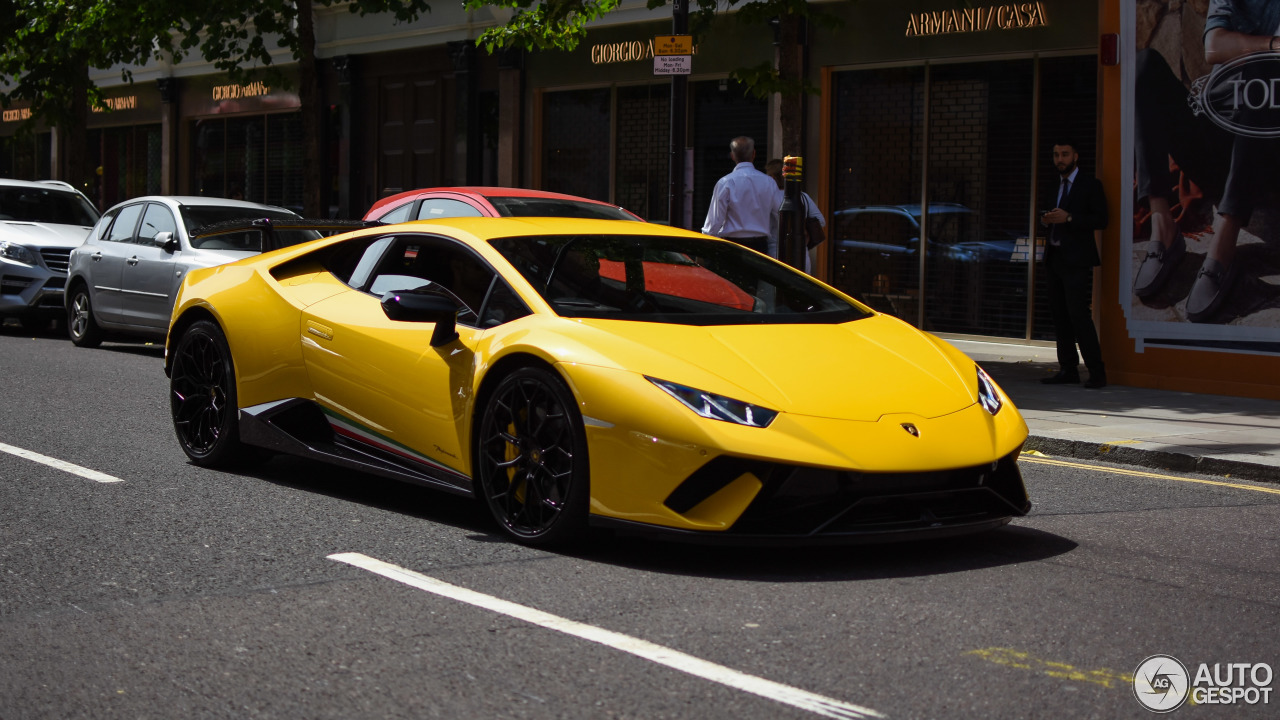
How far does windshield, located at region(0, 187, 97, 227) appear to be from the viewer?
18438mm

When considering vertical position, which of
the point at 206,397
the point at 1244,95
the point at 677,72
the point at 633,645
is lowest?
the point at 633,645

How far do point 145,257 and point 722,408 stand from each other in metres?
10.7

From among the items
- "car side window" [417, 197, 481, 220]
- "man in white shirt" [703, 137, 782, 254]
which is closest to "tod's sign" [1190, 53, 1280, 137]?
"man in white shirt" [703, 137, 782, 254]

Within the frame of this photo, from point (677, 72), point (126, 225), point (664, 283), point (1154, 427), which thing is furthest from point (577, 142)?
point (664, 283)

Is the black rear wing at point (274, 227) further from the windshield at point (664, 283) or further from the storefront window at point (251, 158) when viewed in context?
the storefront window at point (251, 158)

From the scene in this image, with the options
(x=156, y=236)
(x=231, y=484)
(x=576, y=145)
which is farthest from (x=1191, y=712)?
(x=576, y=145)

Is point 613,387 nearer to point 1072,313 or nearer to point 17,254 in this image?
point 1072,313

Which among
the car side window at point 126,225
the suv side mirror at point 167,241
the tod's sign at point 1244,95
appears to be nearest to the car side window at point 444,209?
the suv side mirror at point 167,241

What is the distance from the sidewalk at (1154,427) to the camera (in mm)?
8578

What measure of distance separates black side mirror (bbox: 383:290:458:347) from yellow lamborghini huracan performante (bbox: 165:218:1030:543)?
0.04 feet

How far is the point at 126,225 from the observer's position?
15500mm

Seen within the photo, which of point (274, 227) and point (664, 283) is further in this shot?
point (274, 227)

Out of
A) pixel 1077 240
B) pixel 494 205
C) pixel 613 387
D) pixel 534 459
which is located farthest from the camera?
pixel 1077 240

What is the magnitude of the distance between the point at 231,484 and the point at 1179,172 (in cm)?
823
